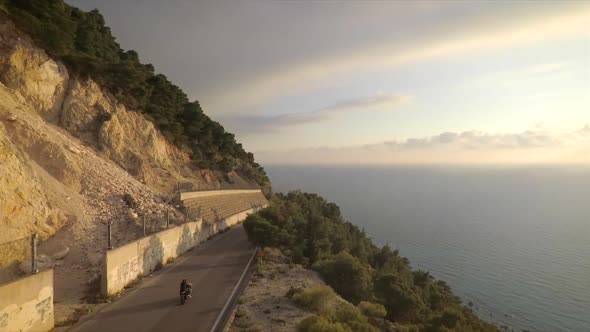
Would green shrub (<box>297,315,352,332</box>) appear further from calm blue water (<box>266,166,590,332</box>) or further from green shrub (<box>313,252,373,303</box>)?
calm blue water (<box>266,166,590,332</box>)

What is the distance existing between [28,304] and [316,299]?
33.3 ft

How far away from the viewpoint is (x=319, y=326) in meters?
10.8

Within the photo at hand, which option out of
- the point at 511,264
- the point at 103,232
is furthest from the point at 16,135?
the point at 511,264

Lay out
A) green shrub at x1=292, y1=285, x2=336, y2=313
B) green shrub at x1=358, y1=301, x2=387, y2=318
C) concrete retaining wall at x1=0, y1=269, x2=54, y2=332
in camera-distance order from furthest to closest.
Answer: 1. green shrub at x1=358, y1=301, x2=387, y2=318
2. green shrub at x1=292, y1=285, x2=336, y2=313
3. concrete retaining wall at x1=0, y1=269, x2=54, y2=332

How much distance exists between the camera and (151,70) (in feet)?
154

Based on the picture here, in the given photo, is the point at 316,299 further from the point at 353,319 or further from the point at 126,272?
the point at 126,272

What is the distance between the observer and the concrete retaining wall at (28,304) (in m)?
9.55

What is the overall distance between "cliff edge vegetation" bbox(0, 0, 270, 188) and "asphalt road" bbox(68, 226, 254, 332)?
22.0 metres

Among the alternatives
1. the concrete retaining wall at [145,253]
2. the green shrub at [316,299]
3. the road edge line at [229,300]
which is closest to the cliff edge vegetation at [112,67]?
the concrete retaining wall at [145,253]

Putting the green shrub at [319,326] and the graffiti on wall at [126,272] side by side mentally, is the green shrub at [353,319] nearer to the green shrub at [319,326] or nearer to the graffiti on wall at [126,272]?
the green shrub at [319,326]

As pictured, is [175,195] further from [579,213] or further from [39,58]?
[579,213]

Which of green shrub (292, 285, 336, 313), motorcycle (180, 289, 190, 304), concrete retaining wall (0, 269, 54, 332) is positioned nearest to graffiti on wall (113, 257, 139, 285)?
motorcycle (180, 289, 190, 304)

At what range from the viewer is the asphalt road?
1221cm

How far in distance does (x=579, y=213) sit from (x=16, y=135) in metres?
185
